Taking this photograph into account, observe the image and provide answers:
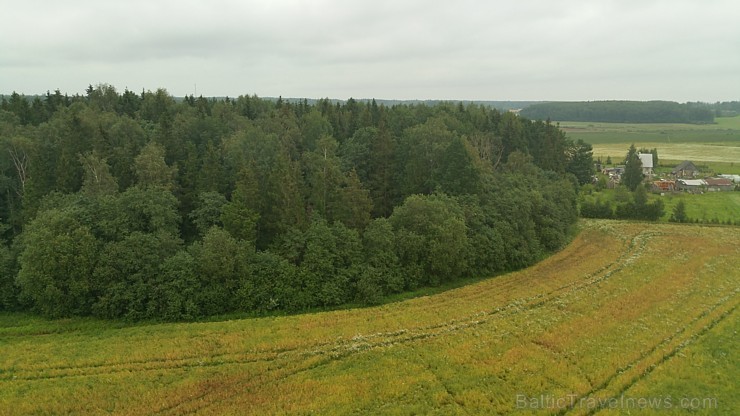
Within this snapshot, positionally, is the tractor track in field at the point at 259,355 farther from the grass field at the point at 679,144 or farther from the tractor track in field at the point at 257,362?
the grass field at the point at 679,144

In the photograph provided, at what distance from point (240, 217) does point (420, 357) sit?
19.8 metres

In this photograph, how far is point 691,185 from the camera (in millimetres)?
90500

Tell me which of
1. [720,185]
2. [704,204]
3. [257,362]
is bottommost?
[257,362]

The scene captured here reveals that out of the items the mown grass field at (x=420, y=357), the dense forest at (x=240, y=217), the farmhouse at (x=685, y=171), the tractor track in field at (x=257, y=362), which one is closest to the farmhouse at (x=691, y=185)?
the farmhouse at (x=685, y=171)

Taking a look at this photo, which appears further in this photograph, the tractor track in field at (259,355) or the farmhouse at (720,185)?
the farmhouse at (720,185)

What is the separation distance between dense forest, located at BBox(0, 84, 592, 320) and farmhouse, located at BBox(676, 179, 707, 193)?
41.4m

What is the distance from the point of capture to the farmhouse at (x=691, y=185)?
8929 centimetres

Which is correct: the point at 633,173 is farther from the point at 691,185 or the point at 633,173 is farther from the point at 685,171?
the point at 685,171

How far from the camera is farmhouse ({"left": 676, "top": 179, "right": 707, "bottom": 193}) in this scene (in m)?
89.3

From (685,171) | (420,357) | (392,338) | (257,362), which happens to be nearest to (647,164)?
(685,171)

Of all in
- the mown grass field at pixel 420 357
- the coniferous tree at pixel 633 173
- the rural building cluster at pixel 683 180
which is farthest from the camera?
the rural building cluster at pixel 683 180

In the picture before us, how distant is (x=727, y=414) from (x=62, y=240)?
4143 centimetres

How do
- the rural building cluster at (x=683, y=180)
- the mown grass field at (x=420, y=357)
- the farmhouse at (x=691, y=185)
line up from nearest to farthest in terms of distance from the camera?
1. the mown grass field at (x=420, y=357)
2. the farmhouse at (x=691, y=185)
3. the rural building cluster at (x=683, y=180)

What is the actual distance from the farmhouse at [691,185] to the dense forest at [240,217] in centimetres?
4139
